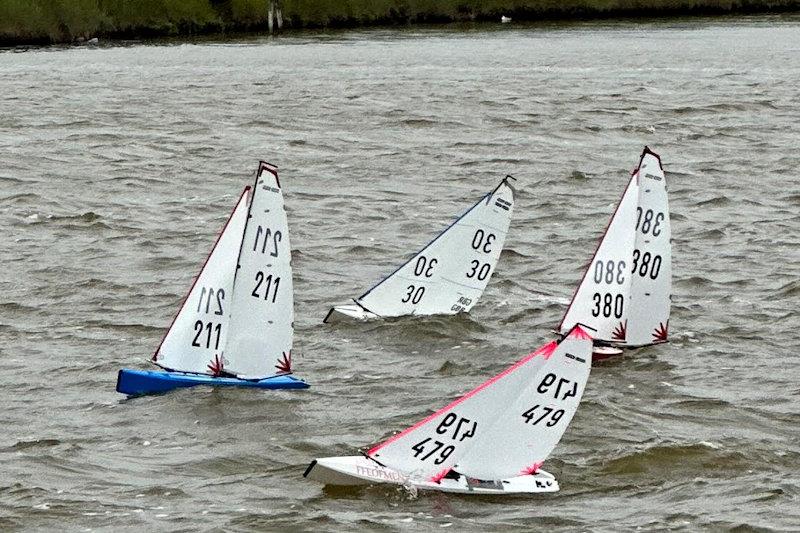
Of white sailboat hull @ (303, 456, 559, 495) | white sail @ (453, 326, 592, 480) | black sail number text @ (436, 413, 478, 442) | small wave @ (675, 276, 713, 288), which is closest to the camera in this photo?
white sail @ (453, 326, 592, 480)

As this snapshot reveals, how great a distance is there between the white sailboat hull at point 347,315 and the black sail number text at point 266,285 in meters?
5.80

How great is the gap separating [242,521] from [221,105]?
1601 inches

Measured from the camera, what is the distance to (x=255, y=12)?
278 feet

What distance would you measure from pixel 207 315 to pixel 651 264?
7664 mm

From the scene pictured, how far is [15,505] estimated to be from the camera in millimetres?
18188

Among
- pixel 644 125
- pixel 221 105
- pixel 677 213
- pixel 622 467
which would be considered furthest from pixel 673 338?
pixel 221 105

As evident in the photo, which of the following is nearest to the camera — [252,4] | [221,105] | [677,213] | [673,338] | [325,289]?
[673,338]

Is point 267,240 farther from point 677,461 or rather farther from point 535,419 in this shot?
point 677,461

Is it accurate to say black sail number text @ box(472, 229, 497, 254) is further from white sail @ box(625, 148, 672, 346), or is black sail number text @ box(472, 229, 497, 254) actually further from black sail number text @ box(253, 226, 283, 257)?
black sail number text @ box(253, 226, 283, 257)

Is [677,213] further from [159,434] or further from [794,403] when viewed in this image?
[159,434]

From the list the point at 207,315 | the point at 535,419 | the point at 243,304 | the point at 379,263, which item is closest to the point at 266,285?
the point at 243,304

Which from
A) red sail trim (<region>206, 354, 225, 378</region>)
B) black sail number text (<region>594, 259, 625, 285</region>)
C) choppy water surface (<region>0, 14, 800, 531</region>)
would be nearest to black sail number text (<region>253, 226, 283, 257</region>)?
red sail trim (<region>206, 354, 225, 378</region>)

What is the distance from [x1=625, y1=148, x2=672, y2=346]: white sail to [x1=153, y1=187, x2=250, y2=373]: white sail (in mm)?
6921

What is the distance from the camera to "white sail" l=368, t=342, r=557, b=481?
691 inches
